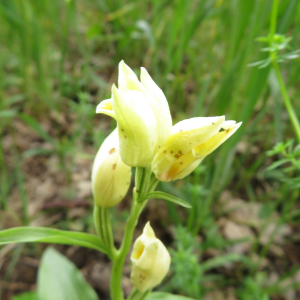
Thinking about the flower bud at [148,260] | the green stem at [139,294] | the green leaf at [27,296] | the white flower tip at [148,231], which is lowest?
the green leaf at [27,296]

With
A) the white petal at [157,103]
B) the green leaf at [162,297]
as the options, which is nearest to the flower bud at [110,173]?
the white petal at [157,103]

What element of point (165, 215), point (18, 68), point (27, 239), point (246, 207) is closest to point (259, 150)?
point (246, 207)

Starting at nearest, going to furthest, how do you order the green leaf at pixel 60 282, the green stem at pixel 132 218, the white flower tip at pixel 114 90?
1. the white flower tip at pixel 114 90
2. the green stem at pixel 132 218
3. the green leaf at pixel 60 282

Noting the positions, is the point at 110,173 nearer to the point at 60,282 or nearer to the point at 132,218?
the point at 132,218

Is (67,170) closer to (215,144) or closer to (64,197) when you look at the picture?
(64,197)

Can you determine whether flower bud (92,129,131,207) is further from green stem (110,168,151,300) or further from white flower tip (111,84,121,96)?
white flower tip (111,84,121,96)

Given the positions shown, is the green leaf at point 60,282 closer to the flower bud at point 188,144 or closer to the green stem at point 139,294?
the green stem at point 139,294

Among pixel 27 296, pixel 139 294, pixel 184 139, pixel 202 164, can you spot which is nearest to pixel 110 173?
pixel 184 139
